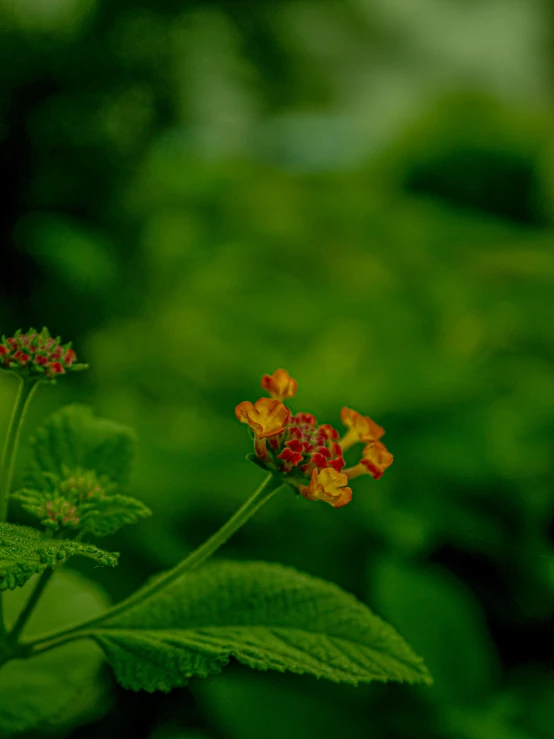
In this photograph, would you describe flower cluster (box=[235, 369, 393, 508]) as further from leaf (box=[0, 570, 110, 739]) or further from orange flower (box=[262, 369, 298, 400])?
leaf (box=[0, 570, 110, 739])

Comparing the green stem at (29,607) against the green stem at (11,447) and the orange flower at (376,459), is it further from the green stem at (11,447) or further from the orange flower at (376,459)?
the orange flower at (376,459)

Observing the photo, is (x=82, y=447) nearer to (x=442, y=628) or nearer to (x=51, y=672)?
(x=51, y=672)

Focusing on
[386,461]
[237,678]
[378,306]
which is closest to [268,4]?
[378,306]

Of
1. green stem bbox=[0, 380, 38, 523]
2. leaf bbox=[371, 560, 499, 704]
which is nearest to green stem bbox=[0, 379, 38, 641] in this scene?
green stem bbox=[0, 380, 38, 523]

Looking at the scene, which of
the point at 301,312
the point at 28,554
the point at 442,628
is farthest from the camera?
the point at 301,312

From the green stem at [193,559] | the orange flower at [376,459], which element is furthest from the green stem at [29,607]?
the orange flower at [376,459]

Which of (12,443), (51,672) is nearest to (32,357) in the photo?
(12,443)
